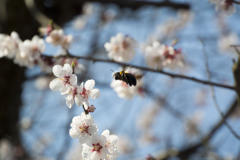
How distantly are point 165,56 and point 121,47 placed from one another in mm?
368

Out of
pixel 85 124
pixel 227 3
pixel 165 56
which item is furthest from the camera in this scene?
pixel 165 56

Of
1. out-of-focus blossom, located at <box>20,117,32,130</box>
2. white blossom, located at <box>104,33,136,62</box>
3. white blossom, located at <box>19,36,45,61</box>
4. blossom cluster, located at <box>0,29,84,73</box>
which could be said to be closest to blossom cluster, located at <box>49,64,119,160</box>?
blossom cluster, located at <box>0,29,84,73</box>

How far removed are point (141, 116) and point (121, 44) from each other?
466 cm

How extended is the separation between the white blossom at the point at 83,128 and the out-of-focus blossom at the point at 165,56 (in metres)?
0.90

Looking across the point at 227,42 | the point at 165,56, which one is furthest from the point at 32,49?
the point at 227,42

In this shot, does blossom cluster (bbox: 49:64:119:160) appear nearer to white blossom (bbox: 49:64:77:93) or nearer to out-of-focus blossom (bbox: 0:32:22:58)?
white blossom (bbox: 49:64:77:93)

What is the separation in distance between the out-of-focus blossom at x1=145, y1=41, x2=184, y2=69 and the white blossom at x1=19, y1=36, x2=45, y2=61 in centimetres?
84

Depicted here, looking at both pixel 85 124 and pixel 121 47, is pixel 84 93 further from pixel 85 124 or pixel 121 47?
pixel 121 47

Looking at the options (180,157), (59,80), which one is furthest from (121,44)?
(180,157)

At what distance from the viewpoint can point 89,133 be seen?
0.98 meters

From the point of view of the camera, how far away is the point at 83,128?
98 centimetres

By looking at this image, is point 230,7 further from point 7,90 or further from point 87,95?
point 7,90

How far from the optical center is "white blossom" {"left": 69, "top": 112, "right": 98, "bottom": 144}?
95cm


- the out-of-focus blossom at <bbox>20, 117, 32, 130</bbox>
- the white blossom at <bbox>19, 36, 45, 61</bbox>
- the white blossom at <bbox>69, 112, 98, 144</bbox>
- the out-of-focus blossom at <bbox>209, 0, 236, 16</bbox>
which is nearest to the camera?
the white blossom at <bbox>69, 112, 98, 144</bbox>
